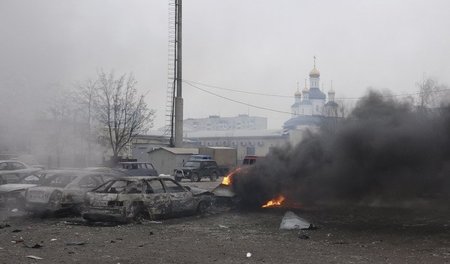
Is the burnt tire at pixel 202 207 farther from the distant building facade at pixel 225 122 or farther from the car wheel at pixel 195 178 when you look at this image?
the distant building facade at pixel 225 122

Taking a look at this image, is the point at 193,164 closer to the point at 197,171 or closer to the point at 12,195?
the point at 197,171

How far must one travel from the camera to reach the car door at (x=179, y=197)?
14.1 meters

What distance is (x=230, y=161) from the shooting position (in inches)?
1836

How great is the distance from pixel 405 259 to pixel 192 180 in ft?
91.5

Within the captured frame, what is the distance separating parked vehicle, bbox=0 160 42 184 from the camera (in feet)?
60.0

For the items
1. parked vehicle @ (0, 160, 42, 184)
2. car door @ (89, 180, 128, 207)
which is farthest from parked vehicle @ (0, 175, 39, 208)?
car door @ (89, 180, 128, 207)

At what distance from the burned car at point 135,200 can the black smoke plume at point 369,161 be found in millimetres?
3385

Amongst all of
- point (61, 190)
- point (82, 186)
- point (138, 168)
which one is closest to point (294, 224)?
point (82, 186)

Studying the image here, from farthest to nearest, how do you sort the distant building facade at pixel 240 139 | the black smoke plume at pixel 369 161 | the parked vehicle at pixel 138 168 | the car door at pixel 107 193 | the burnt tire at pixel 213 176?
the distant building facade at pixel 240 139 < the burnt tire at pixel 213 176 < the parked vehicle at pixel 138 168 < the black smoke plume at pixel 369 161 < the car door at pixel 107 193

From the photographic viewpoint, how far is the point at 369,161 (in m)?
13.8

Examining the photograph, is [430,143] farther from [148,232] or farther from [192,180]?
[192,180]

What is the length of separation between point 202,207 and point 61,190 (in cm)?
410

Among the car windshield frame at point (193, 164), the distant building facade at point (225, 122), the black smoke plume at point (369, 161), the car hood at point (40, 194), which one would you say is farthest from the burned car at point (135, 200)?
the distant building facade at point (225, 122)

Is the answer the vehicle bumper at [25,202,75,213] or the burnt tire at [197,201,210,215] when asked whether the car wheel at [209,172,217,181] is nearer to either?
the burnt tire at [197,201,210,215]
